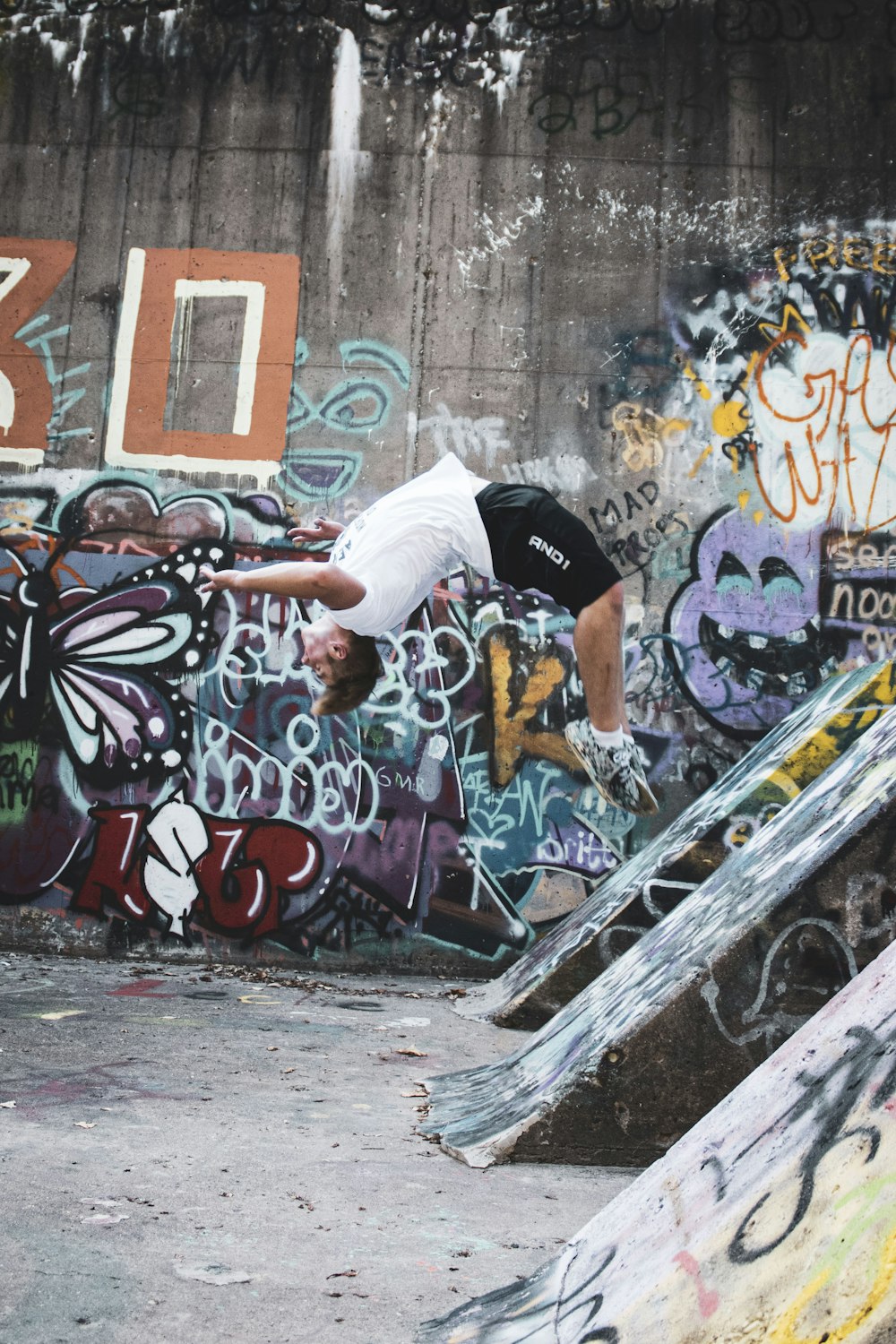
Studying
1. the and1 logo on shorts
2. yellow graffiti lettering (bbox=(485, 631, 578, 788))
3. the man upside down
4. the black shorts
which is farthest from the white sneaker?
yellow graffiti lettering (bbox=(485, 631, 578, 788))

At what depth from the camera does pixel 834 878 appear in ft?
14.4

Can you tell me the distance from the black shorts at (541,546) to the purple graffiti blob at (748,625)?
16.8 ft

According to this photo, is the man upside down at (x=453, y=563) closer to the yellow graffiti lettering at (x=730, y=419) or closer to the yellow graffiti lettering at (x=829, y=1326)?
the yellow graffiti lettering at (x=829, y=1326)

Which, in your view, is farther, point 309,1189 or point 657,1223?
point 309,1189

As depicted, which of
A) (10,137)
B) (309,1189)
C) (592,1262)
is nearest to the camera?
(592,1262)

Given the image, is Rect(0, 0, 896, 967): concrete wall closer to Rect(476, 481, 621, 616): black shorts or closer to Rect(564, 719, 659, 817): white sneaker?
Rect(564, 719, 659, 817): white sneaker

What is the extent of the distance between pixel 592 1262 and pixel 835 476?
8.34 metres

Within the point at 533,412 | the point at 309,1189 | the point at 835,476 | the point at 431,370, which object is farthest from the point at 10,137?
the point at 309,1189

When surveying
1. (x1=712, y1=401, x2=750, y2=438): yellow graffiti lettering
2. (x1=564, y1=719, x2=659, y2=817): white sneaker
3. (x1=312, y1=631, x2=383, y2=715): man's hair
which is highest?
(x1=712, y1=401, x2=750, y2=438): yellow graffiti lettering

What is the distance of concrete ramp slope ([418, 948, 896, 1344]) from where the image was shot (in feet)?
6.43

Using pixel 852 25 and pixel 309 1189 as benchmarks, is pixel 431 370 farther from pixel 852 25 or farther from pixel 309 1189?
pixel 309 1189

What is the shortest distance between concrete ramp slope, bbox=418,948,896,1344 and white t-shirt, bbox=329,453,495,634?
251 centimetres

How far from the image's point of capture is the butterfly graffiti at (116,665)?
990cm

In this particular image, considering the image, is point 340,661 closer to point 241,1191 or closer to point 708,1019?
point 708,1019
